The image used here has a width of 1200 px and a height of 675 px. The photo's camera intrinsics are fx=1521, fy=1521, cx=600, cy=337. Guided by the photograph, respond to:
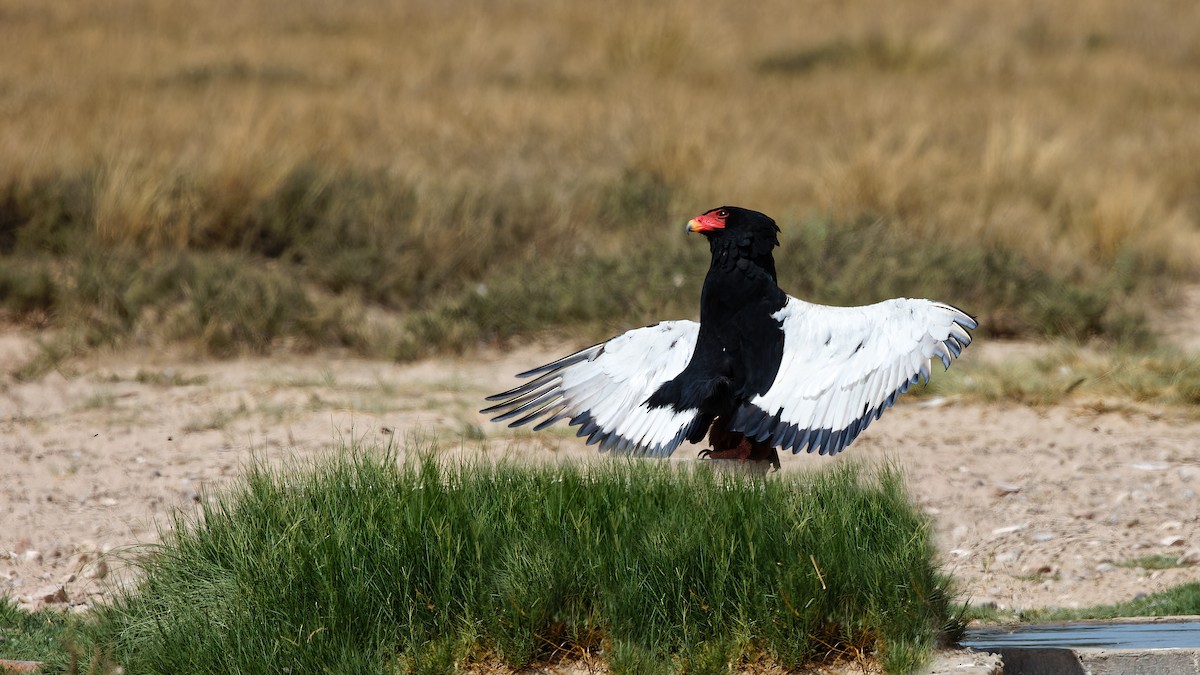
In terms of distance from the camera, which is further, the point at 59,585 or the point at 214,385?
the point at 214,385

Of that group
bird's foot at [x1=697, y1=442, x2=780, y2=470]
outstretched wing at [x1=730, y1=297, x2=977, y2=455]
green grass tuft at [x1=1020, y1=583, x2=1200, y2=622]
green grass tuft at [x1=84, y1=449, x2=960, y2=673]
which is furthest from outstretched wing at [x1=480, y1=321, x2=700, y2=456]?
green grass tuft at [x1=1020, y1=583, x2=1200, y2=622]

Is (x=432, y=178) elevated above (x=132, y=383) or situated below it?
above

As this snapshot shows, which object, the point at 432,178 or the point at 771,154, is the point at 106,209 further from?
the point at 771,154

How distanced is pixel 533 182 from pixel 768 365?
832 centimetres

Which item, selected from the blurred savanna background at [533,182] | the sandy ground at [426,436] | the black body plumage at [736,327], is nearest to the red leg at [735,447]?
the black body plumage at [736,327]

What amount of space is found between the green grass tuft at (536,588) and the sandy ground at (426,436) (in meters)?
0.78

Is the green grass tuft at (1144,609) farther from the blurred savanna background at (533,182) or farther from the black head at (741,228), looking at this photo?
the blurred savanna background at (533,182)

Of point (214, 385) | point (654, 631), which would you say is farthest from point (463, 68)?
point (654, 631)

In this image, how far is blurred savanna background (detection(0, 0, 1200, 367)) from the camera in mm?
10820

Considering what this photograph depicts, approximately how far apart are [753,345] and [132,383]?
5352 mm

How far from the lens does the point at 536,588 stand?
4.78 metres

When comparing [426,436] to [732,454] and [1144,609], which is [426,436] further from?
[1144,609]

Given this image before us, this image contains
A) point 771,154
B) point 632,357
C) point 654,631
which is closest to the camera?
point 654,631

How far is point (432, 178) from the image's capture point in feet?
43.3
